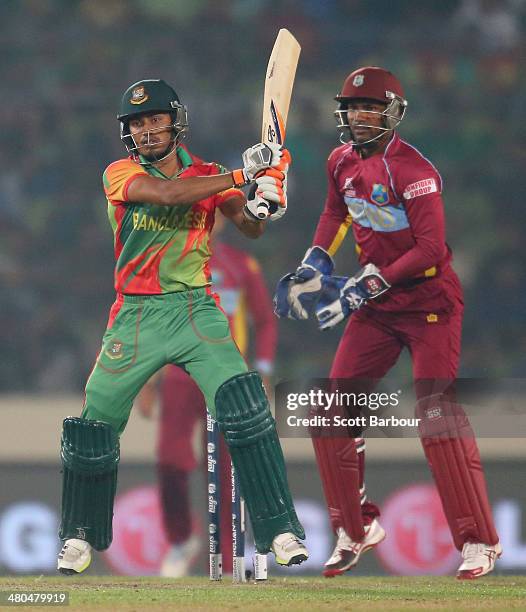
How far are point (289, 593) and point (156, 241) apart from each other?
1.21 metres

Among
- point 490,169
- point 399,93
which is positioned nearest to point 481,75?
point 490,169

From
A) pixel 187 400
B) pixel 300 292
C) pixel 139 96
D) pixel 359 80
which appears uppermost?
pixel 359 80

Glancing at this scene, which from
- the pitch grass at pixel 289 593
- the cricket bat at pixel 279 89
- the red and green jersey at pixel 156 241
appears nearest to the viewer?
the pitch grass at pixel 289 593

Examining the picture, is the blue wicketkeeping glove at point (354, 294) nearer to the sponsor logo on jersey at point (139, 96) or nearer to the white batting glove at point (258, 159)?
the white batting glove at point (258, 159)

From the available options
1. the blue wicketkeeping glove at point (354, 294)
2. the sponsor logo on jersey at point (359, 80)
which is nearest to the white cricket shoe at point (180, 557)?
the blue wicketkeeping glove at point (354, 294)

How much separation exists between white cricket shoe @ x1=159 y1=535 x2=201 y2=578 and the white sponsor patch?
7.53 feet

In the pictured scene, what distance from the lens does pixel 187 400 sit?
651 centimetres

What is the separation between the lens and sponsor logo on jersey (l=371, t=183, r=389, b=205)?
4969 mm

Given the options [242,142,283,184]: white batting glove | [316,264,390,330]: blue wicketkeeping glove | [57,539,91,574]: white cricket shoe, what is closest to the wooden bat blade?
[242,142,283,184]: white batting glove

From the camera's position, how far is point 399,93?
5.06m

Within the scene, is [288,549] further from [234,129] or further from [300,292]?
[234,129]

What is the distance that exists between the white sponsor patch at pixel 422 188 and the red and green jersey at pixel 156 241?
0.81m

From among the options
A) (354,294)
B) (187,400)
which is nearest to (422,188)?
(354,294)

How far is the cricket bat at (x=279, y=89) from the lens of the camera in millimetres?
4535
